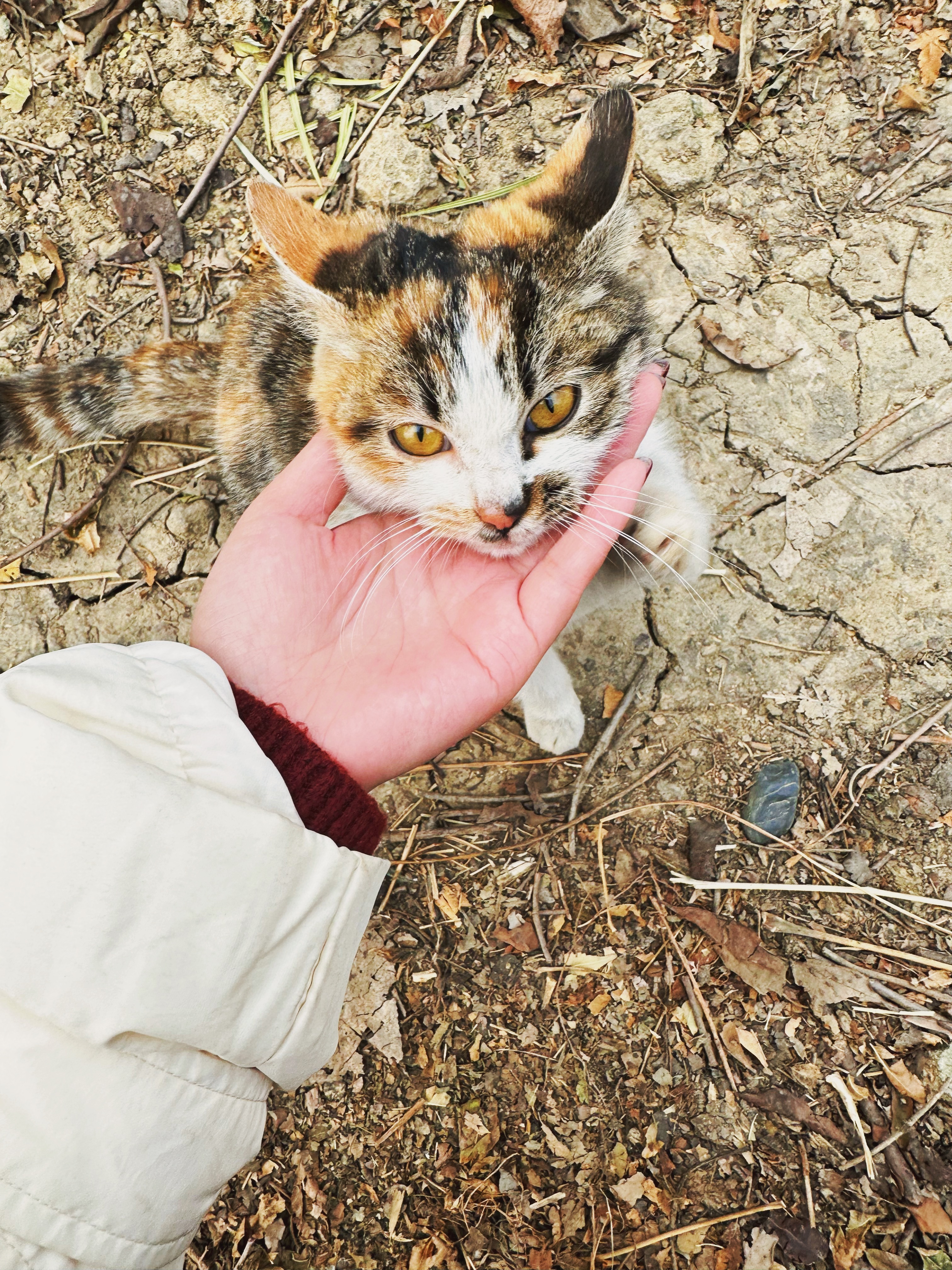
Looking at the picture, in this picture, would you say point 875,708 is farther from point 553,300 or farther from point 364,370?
point 364,370

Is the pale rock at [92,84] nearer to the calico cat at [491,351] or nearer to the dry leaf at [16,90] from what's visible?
the dry leaf at [16,90]

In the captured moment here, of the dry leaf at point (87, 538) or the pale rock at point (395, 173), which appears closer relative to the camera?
the dry leaf at point (87, 538)

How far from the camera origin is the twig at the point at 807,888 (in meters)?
2.03

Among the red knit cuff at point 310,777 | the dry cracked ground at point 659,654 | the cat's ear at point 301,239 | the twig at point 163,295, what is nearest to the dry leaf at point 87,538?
the dry cracked ground at point 659,654

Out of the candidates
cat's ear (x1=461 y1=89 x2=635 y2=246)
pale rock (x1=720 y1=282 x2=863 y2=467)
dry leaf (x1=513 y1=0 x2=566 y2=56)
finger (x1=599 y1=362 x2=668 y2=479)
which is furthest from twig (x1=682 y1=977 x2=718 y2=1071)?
dry leaf (x1=513 y1=0 x2=566 y2=56)

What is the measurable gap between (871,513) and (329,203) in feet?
7.57

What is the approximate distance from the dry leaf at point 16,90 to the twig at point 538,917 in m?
3.45

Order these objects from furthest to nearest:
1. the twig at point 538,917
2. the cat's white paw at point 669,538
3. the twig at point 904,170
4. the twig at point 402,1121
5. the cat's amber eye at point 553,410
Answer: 1. the twig at point 904,170
2. the twig at point 538,917
3. the twig at point 402,1121
4. the cat's white paw at point 669,538
5. the cat's amber eye at point 553,410

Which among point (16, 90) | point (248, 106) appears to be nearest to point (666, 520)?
point (248, 106)

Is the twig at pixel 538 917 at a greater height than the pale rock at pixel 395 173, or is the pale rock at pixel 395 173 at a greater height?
the pale rock at pixel 395 173

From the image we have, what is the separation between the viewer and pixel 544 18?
108 inches

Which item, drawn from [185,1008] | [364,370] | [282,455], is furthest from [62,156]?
[185,1008]

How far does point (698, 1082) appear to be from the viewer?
76.3 inches

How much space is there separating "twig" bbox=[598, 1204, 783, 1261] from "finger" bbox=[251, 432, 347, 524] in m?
1.96
